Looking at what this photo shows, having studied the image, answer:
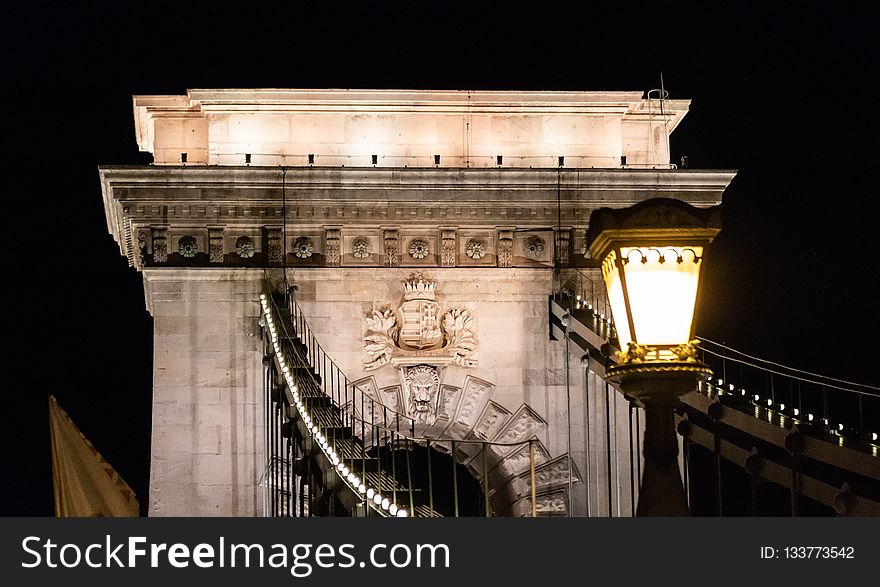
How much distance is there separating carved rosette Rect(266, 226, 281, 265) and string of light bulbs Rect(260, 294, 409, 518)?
2.30ft

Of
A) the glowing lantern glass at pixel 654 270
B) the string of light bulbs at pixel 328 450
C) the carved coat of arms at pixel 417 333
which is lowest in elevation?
the string of light bulbs at pixel 328 450

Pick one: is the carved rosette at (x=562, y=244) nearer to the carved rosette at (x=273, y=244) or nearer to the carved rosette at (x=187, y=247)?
the carved rosette at (x=273, y=244)

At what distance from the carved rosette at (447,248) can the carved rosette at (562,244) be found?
170 cm

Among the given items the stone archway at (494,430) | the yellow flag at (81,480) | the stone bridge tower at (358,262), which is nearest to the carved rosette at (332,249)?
the stone bridge tower at (358,262)

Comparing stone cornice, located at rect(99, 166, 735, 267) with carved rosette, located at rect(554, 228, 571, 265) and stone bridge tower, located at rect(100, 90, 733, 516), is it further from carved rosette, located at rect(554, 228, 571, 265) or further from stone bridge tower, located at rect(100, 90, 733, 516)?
carved rosette, located at rect(554, 228, 571, 265)

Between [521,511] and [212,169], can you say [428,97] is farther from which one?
[521,511]

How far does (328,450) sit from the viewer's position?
26.0 m

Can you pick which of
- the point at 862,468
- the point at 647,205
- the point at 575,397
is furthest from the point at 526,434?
the point at 647,205

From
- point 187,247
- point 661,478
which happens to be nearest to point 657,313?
point 661,478

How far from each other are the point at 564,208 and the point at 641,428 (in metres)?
3.81

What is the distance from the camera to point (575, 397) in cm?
3306

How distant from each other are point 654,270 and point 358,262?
19884 mm

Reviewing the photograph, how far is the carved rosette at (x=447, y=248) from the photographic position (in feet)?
109

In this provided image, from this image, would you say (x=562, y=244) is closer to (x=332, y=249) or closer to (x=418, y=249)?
(x=418, y=249)
